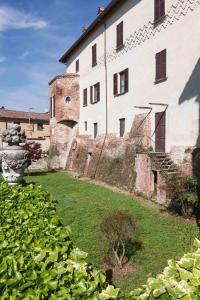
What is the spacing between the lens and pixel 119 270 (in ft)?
22.2

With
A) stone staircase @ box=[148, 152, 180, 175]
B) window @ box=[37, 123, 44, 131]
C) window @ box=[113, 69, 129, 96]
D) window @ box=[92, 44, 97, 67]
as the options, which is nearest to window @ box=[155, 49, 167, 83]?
window @ box=[113, 69, 129, 96]

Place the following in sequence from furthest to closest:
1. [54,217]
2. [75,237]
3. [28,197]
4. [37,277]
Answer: [75,237] < [28,197] < [54,217] < [37,277]

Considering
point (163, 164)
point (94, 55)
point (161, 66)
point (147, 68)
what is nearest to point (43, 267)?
point (163, 164)

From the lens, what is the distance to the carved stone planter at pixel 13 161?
6500mm

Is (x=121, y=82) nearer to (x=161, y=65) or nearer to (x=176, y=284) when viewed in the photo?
(x=161, y=65)

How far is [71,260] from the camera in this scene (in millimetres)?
2834

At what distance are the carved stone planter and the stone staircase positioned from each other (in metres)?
7.24

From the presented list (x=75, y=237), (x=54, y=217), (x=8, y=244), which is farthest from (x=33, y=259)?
(x=75, y=237)

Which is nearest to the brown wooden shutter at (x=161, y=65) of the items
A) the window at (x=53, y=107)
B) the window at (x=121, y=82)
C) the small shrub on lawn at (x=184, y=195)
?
the window at (x=121, y=82)

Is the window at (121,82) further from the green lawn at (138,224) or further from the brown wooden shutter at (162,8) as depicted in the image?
the green lawn at (138,224)

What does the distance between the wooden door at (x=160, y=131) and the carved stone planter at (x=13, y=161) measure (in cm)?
929

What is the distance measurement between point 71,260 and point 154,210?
364 inches

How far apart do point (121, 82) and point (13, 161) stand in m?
13.7

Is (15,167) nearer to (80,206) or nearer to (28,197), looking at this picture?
(28,197)
